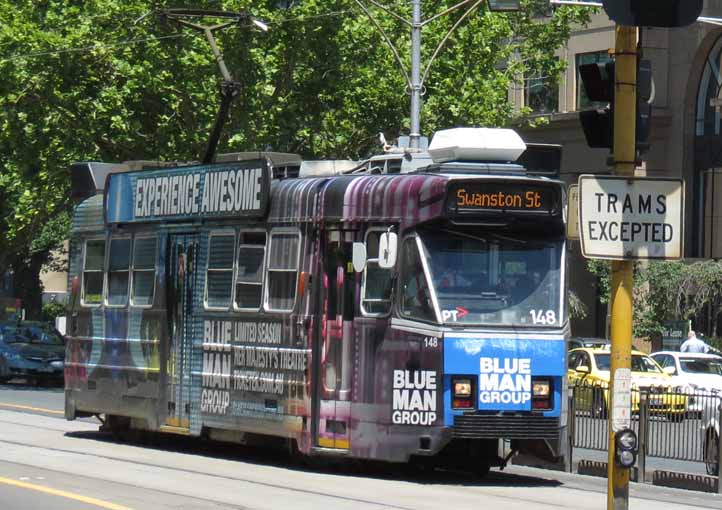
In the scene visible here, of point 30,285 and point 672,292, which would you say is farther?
point 30,285

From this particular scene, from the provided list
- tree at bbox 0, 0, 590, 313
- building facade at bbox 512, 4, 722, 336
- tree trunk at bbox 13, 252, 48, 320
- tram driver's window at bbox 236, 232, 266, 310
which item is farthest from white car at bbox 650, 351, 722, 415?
tree trunk at bbox 13, 252, 48, 320

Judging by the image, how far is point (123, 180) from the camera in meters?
19.7

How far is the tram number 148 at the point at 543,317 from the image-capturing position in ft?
49.1

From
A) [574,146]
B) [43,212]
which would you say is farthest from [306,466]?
[574,146]

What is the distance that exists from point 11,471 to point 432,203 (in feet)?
16.0

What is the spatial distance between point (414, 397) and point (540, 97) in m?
36.0

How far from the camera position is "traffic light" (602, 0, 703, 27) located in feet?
27.9

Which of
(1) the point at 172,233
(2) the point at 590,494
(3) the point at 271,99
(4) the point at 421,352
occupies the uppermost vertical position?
(3) the point at 271,99

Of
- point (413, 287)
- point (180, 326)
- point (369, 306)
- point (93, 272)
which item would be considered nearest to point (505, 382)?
point (413, 287)

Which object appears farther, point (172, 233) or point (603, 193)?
point (172, 233)

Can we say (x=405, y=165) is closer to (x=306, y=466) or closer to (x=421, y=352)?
(x=421, y=352)

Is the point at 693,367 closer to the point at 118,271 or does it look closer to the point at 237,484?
the point at 118,271

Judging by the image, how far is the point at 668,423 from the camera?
1645 centimetres

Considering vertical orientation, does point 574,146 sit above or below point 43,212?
above
